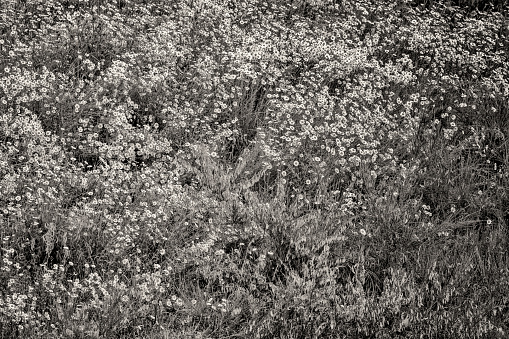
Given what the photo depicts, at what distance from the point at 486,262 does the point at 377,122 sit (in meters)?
1.55

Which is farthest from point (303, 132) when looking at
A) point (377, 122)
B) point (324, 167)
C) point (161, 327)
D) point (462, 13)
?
point (462, 13)

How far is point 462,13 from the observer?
7594mm

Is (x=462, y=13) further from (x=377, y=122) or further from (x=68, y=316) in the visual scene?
(x=68, y=316)

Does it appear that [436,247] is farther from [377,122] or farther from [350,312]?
[377,122]


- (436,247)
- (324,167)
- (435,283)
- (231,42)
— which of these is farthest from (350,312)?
(231,42)

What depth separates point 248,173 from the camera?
4.79m

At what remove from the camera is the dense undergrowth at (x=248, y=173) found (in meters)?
3.68

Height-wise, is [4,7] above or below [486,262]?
above

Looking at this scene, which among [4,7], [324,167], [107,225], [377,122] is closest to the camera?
[107,225]

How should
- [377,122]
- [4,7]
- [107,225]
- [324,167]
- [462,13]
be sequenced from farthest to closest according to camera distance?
[462,13], [4,7], [377,122], [324,167], [107,225]

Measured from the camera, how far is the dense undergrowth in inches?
145

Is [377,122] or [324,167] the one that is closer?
[324,167]

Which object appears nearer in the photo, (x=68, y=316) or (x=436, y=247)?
(x=68, y=316)

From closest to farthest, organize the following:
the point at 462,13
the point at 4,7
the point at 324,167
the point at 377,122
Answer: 1. the point at 324,167
2. the point at 377,122
3. the point at 4,7
4. the point at 462,13
